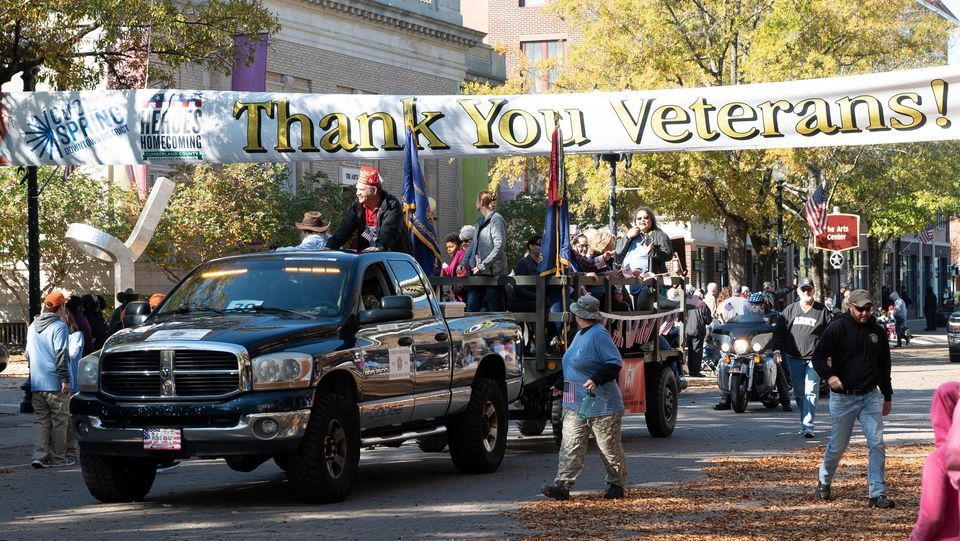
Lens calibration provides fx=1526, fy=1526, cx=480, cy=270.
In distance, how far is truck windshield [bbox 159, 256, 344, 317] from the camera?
1283 cm

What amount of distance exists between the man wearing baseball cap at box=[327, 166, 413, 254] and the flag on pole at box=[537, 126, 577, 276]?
1520 mm

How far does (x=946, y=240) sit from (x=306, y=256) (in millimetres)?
105533

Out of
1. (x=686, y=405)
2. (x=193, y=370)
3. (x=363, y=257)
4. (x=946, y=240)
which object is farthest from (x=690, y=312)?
(x=946, y=240)

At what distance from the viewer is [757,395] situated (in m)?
23.2

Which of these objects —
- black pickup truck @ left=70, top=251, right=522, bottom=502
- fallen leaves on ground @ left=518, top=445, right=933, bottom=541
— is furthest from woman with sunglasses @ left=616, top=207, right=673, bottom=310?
black pickup truck @ left=70, top=251, right=522, bottom=502

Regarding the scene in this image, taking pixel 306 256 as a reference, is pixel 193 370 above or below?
below

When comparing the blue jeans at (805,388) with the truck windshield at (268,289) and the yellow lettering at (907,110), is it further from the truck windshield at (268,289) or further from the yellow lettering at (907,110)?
the truck windshield at (268,289)

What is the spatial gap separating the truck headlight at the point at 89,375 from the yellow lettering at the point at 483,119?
6413 millimetres

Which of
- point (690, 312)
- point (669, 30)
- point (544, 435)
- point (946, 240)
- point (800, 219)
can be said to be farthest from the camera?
point (946, 240)

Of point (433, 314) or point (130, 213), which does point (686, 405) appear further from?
point (130, 213)

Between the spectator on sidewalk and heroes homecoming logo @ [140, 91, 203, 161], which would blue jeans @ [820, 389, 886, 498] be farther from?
heroes homecoming logo @ [140, 91, 203, 161]

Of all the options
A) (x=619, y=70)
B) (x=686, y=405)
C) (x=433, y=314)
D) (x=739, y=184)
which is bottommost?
(x=686, y=405)

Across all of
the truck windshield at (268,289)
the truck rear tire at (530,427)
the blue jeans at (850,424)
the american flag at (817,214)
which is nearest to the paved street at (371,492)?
the truck rear tire at (530,427)

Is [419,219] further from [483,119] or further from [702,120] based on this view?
[702,120]
